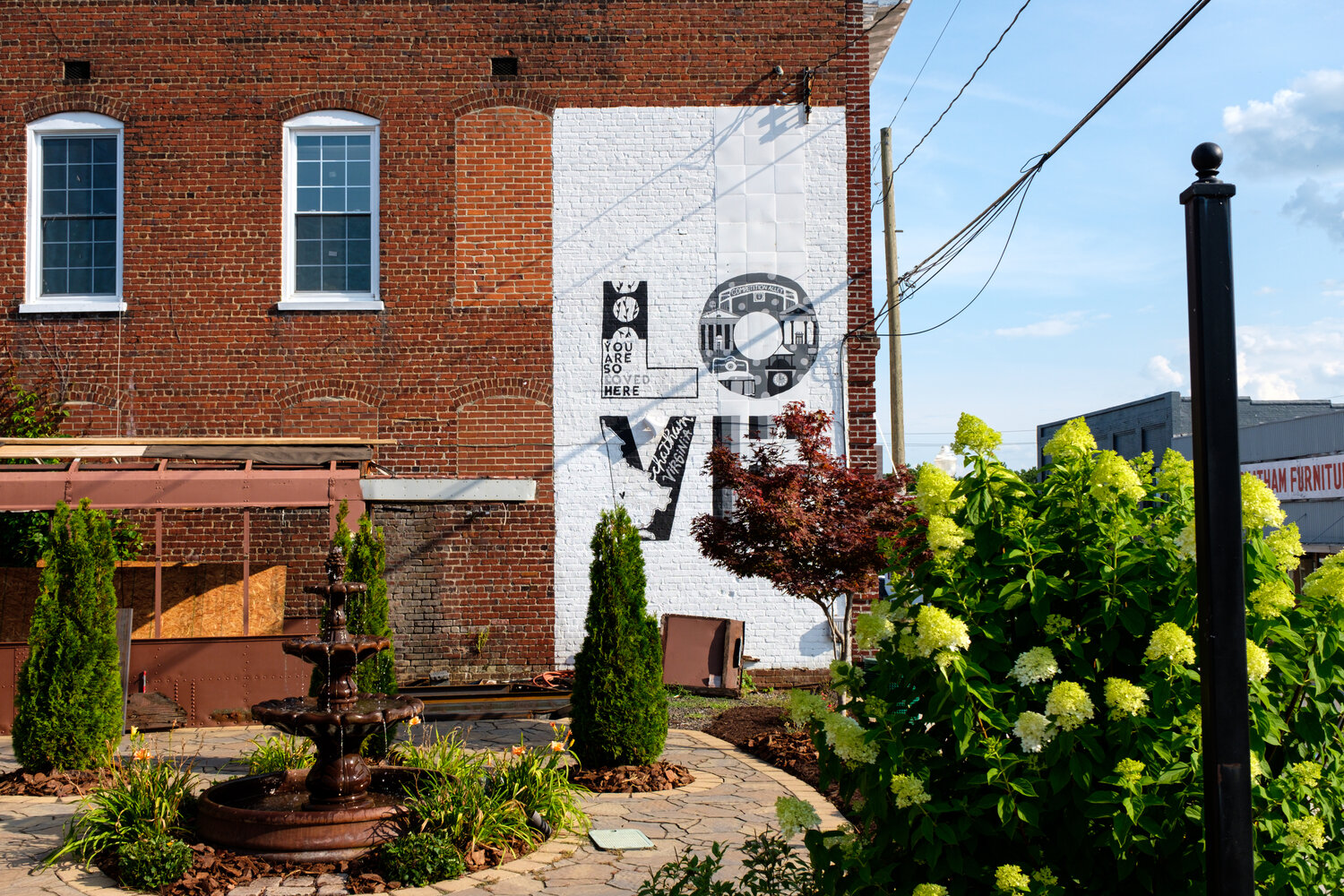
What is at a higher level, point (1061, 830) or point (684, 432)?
point (684, 432)

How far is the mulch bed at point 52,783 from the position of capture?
333 inches

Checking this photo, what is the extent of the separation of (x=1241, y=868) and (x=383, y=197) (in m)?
13.7

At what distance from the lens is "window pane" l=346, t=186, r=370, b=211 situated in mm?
14734

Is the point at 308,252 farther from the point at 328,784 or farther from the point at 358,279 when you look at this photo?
the point at 328,784

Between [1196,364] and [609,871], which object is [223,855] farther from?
[1196,364]

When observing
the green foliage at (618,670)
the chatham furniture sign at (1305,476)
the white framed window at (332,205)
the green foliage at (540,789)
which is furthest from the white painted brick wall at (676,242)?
the chatham furniture sign at (1305,476)

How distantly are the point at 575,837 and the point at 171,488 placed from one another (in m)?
6.90

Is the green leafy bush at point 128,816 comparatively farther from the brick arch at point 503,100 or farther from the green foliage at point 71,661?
the brick arch at point 503,100

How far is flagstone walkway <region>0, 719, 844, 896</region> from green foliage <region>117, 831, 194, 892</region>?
0.11m

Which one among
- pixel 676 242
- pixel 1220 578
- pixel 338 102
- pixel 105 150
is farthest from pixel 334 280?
pixel 1220 578

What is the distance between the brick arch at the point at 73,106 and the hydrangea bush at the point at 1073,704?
47.2 feet

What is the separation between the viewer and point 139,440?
12969 millimetres

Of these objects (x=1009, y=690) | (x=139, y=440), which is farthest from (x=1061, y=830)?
(x=139, y=440)

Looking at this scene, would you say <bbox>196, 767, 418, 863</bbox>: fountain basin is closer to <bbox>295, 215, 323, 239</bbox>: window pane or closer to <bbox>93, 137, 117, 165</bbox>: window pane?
<bbox>295, 215, 323, 239</bbox>: window pane
